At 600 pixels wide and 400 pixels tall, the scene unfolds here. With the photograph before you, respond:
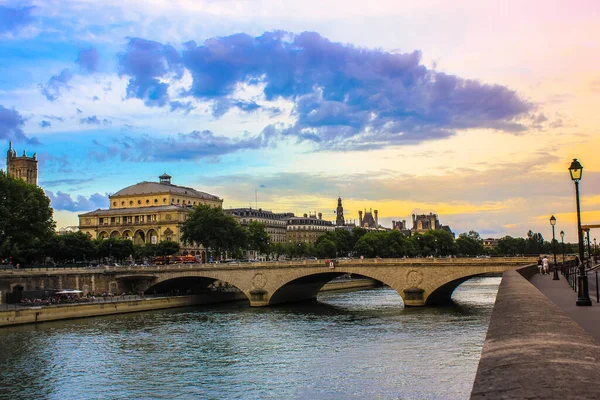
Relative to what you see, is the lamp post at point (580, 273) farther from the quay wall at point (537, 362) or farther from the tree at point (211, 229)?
the tree at point (211, 229)

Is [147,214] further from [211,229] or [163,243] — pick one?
[211,229]

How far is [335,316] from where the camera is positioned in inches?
2388

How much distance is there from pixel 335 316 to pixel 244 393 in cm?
3245

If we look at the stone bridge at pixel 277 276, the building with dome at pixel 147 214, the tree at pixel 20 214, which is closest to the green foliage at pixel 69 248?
the tree at pixel 20 214

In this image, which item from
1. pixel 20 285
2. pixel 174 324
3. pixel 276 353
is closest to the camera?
pixel 276 353

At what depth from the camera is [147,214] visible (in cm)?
14288

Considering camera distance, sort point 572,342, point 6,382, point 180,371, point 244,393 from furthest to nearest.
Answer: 1. point 180,371
2. point 6,382
3. point 244,393
4. point 572,342

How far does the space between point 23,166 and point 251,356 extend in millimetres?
150116

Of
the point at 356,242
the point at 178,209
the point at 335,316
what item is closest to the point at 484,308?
the point at 335,316

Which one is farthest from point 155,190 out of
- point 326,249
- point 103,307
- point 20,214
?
point 103,307

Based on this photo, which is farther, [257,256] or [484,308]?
[257,256]

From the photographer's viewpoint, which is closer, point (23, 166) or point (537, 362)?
point (537, 362)

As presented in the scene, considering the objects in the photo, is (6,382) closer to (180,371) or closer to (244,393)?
(180,371)

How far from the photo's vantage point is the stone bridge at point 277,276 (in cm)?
6706
